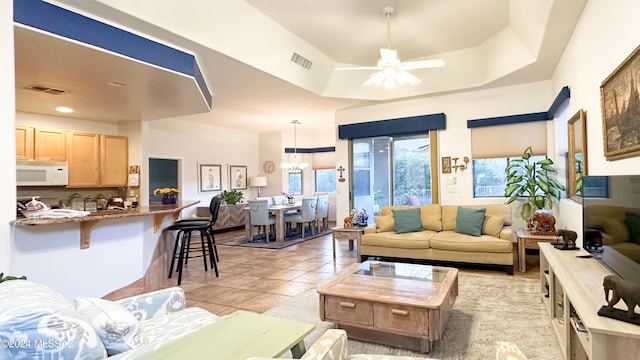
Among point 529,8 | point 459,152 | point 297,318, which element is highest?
point 529,8

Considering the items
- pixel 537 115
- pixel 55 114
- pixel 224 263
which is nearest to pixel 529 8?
pixel 537 115

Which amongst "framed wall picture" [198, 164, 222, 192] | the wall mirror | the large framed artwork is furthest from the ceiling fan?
"framed wall picture" [198, 164, 222, 192]

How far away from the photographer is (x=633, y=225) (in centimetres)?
176

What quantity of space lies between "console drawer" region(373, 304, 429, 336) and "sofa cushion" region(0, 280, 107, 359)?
1834 mm

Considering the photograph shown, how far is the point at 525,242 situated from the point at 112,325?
4658 millimetres

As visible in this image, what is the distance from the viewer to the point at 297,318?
127 inches

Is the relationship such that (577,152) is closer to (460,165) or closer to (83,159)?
(460,165)

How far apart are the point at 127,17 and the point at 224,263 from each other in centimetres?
374

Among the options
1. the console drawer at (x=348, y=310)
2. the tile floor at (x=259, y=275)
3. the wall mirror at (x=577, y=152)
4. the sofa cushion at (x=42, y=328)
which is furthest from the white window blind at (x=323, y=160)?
the sofa cushion at (x=42, y=328)

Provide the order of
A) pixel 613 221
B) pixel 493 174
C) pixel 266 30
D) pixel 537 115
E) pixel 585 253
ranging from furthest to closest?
pixel 493 174 < pixel 537 115 < pixel 266 30 < pixel 585 253 < pixel 613 221

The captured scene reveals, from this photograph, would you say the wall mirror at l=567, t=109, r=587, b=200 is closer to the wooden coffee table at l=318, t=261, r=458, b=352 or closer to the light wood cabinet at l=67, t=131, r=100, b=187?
the wooden coffee table at l=318, t=261, r=458, b=352

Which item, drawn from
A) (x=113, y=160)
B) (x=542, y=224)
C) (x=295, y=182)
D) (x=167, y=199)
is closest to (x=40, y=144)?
(x=113, y=160)

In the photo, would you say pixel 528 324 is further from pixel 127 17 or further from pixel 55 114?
pixel 55 114

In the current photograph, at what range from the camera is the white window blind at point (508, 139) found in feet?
17.8
